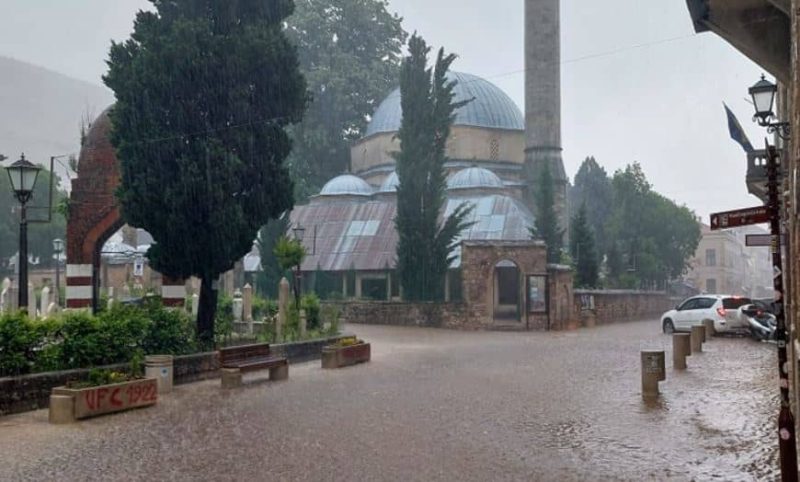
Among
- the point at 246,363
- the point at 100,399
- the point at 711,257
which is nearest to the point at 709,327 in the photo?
the point at 246,363

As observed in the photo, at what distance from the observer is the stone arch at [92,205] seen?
62.7 feet

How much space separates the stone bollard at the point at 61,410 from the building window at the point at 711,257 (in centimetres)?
7944

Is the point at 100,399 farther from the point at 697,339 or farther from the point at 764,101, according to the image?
the point at 697,339

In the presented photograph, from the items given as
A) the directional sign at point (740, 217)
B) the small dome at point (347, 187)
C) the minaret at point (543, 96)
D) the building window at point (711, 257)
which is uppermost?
the minaret at point (543, 96)

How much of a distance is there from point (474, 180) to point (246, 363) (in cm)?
3163

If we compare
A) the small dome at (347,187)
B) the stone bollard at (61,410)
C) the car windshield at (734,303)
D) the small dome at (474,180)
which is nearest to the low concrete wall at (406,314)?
the car windshield at (734,303)

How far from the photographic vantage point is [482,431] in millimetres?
9086

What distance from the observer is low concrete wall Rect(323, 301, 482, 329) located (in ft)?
98.1

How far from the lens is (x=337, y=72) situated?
54500 millimetres

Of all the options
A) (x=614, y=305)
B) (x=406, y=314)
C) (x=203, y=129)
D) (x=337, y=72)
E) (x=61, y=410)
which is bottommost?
(x=61, y=410)

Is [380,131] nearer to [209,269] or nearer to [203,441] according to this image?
[209,269]

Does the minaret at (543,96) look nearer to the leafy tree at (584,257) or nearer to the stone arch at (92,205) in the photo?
the leafy tree at (584,257)

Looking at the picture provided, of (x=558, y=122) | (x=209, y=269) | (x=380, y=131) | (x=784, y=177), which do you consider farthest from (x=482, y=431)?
(x=380, y=131)

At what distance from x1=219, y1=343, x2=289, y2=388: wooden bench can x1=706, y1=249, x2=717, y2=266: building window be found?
7430 cm
